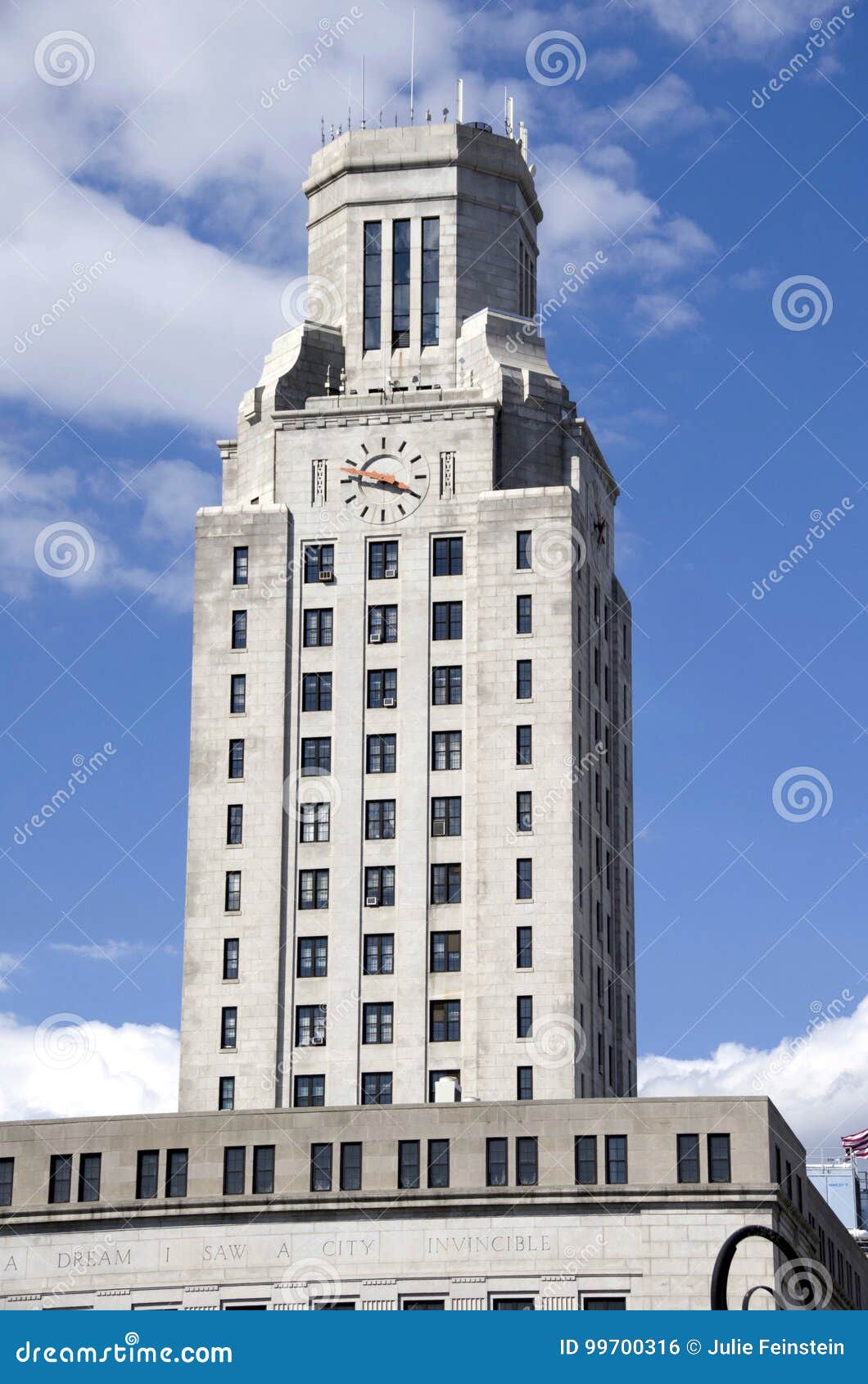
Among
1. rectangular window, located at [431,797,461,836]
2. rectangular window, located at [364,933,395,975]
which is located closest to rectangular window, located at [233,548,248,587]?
rectangular window, located at [431,797,461,836]

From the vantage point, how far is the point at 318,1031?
11475 centimetres

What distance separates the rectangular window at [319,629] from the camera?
12125 cm

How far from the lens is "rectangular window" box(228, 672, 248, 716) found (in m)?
121

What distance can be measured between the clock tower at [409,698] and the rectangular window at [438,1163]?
8.31 metres

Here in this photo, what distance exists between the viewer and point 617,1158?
10062 cm

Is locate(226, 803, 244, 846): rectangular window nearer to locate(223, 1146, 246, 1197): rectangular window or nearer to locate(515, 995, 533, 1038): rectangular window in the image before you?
locate(515, 995, 533, 1038): rectangular window

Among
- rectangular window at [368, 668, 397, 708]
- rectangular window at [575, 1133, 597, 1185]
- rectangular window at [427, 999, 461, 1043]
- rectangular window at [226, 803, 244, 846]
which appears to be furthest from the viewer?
rectangular window at [368, 668, 397, 708]

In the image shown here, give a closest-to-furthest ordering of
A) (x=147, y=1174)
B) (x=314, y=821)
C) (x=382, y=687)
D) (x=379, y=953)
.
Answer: (x=147, y=1174) → (x=379, y=953) → (x=314, y=821) → (x=382, y=687)

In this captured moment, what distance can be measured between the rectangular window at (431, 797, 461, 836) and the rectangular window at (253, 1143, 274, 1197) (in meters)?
20.4

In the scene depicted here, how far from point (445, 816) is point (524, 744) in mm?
5239

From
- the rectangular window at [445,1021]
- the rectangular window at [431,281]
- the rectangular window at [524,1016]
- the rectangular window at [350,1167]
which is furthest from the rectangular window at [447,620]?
A: the rectangular window at [350,1167]

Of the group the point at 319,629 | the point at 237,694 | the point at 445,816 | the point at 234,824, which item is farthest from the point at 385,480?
the point at 234,824

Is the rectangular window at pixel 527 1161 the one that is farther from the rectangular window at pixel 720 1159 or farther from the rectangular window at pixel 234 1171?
the rectangular window at pixel 234 1171

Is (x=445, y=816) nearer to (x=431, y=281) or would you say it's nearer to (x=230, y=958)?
(x=230, y=958)
